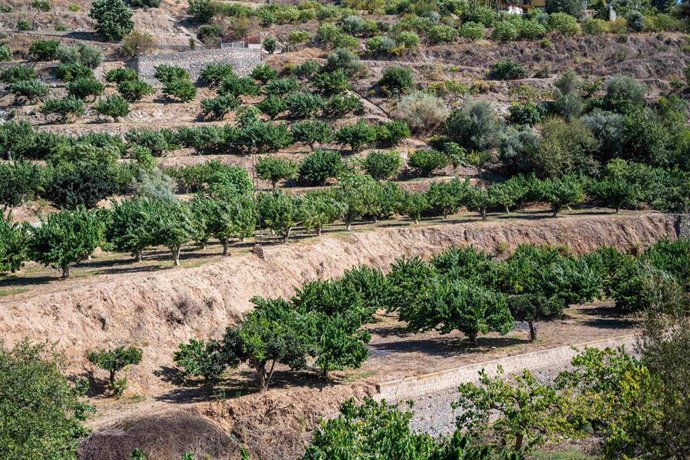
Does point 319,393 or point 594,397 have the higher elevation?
point 594,397

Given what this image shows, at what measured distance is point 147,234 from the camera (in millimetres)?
33500

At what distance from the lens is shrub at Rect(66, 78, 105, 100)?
2415 inches

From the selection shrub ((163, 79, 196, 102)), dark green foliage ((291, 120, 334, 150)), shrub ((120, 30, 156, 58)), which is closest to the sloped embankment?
dark green foliage ((291, 120, 334, 150))

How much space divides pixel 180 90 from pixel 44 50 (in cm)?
1470

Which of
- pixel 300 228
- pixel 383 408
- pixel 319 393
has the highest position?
pixel 383 408

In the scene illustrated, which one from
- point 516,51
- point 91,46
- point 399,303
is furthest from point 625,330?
point 91,46

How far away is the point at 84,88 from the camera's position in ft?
201

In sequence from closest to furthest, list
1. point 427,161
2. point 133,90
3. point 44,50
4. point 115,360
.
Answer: point 115,360, point 427,161, point 133,90, point 44,50

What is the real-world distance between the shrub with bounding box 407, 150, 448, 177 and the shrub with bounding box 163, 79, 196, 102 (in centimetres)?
1963

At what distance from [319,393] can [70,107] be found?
39911 millimetres

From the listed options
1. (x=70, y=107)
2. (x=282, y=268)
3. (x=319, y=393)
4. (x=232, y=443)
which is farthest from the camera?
(x=70, y=107)

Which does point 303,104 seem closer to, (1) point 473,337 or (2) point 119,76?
(2) point 119,76

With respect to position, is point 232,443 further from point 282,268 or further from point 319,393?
point 282,268

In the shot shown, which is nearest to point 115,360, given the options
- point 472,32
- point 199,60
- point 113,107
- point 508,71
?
point 113,107
